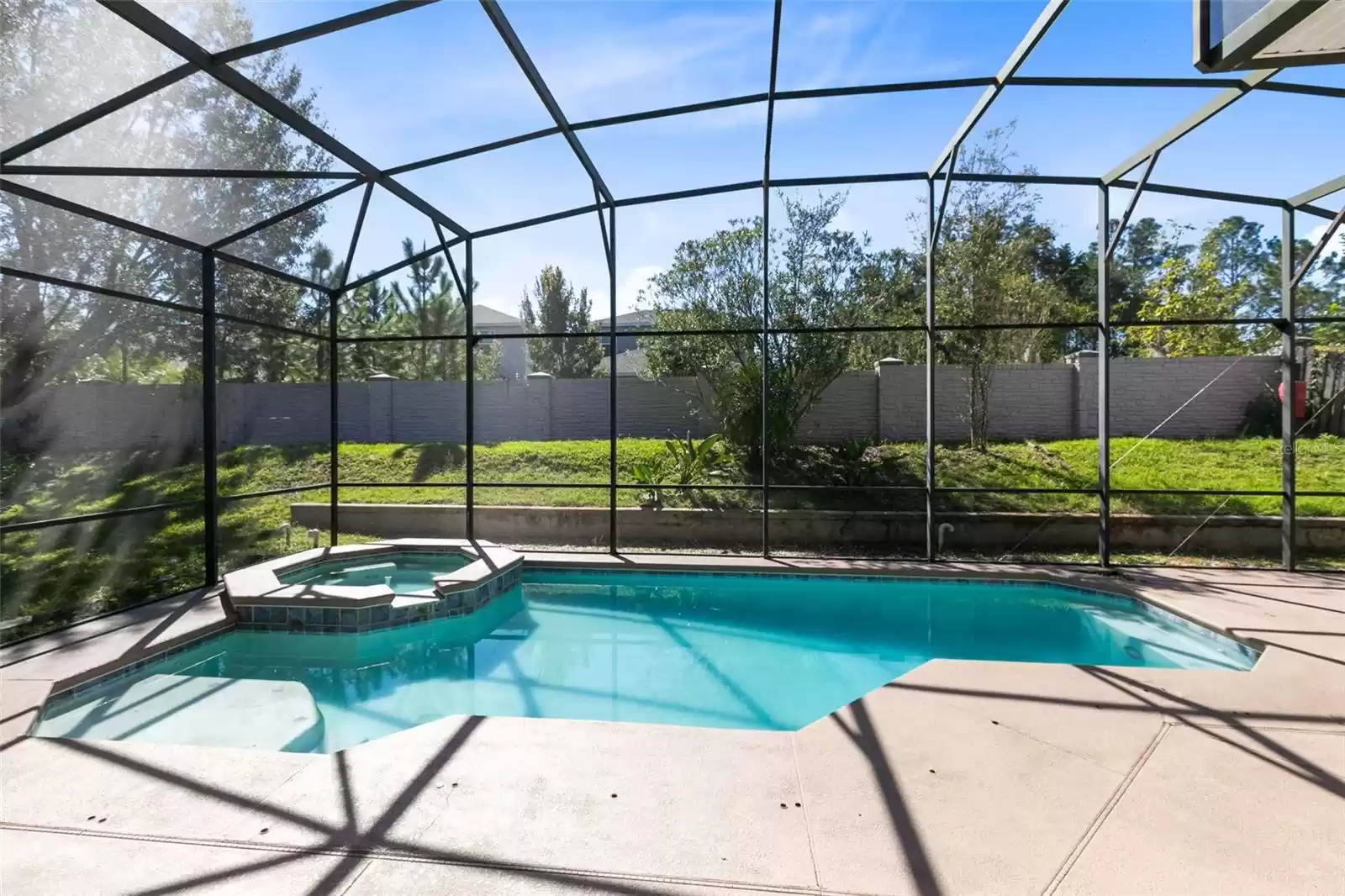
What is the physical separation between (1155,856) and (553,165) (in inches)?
230

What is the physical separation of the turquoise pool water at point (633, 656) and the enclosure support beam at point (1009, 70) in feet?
12.5

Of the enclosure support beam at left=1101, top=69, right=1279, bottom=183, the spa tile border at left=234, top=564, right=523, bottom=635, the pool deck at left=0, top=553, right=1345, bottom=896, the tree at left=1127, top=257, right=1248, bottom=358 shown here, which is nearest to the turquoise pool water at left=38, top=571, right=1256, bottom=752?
the spa tile border at left=234, top=564, right=523, bottom=635

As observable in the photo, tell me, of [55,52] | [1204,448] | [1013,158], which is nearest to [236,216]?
[55,52]

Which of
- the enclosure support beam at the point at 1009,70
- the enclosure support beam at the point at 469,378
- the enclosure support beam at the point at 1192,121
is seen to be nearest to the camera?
the enclosure support beam at the point at 1009,70

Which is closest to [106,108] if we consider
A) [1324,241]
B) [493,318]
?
[1324,241]

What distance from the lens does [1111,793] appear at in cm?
238

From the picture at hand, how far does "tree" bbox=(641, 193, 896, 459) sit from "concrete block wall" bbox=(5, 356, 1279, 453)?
1.12 m

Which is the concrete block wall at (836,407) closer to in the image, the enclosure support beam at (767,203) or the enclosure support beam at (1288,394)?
the enclosure support beam at (1288,394)

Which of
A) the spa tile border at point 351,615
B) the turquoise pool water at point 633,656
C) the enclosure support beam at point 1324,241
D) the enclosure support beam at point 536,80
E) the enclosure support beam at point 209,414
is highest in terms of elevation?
the enclosure support beam at point 536,80

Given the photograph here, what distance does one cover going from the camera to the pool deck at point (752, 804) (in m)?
1.95

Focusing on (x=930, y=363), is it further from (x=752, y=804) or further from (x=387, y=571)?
(x=387, y=571)

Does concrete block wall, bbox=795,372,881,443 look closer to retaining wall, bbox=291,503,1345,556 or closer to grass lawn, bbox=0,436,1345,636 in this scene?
grass lawn, bbox=0,436,1345,636

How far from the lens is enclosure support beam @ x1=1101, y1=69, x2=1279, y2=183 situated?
423 cm

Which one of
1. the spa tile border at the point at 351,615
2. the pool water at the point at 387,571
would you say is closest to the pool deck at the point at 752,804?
the spa tile border at the point at 351,615
